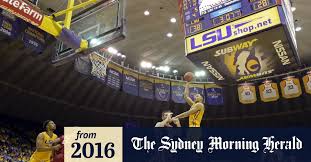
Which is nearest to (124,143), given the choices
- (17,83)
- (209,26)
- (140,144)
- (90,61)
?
(140,144)

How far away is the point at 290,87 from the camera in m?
15.9

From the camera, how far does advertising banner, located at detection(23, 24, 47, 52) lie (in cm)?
1189

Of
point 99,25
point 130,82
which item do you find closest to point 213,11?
point 99,25

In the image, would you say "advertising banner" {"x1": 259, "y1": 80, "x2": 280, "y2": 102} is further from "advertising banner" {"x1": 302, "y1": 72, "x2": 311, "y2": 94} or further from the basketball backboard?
the basketball backboard

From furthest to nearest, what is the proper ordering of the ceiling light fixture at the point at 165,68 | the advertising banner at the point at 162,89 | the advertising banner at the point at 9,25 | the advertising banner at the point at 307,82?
the ceiling light fixture at the point at 165,68
the advertising banner at the point at 162,89
the advertising banner at the point at 307,82
the advertising banner at the point at 9,25

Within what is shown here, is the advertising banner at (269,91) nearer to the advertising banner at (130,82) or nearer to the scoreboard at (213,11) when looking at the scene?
the advertising banner at (130,82)

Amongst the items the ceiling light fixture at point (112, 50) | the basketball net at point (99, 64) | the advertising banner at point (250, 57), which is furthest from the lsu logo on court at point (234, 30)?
the ceiling light fixture at point (112, 50)

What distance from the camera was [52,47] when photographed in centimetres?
1359

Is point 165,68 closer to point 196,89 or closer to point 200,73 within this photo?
point 200,73

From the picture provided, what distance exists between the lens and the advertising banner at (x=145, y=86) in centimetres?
1667

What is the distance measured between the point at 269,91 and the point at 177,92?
4.67m

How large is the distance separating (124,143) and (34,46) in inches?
345

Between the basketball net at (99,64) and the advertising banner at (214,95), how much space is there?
5.94 m

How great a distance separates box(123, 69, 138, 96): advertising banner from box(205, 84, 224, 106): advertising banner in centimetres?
412
